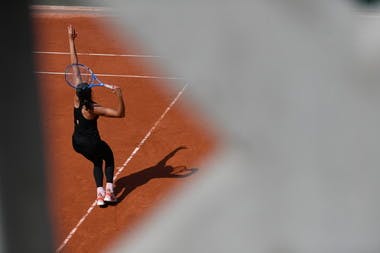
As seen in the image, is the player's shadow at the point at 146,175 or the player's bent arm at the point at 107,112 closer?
the player's bent arm at the point at 107,112

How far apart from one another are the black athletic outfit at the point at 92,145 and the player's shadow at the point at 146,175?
45 centimetres

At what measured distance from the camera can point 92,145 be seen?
9.00m

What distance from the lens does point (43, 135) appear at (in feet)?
2.86

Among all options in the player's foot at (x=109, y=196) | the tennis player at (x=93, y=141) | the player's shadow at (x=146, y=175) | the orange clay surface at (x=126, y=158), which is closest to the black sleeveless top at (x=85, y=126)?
the tennis player at (x=93, y=141)

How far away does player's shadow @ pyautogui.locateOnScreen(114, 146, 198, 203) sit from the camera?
947 cm

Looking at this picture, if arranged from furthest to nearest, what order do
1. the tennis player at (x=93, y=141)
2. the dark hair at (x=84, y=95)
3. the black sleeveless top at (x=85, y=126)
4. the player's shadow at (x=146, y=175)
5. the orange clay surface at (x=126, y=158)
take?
the player's shadow at (x=146, y=175), the black sleeveless top at (x=85, y=126), the tennis player at (x=93, y=141), the dark hair at (x=84, y=95), the orange clay surface at (x=126, y=158)

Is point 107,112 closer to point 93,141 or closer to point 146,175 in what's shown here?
point 93,141

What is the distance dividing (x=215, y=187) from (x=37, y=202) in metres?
0.21

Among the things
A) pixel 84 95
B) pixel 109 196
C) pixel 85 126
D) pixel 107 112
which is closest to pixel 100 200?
pixel 109 196

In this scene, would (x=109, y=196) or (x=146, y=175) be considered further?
(x=146, y=175)

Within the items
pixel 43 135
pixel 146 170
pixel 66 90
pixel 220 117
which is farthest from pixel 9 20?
pixel 66 90

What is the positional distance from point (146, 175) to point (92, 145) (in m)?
1.08

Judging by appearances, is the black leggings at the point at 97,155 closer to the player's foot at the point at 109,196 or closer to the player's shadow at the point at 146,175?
the player's foot at the point at 109,196

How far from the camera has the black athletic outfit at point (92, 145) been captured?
8.98 metres
